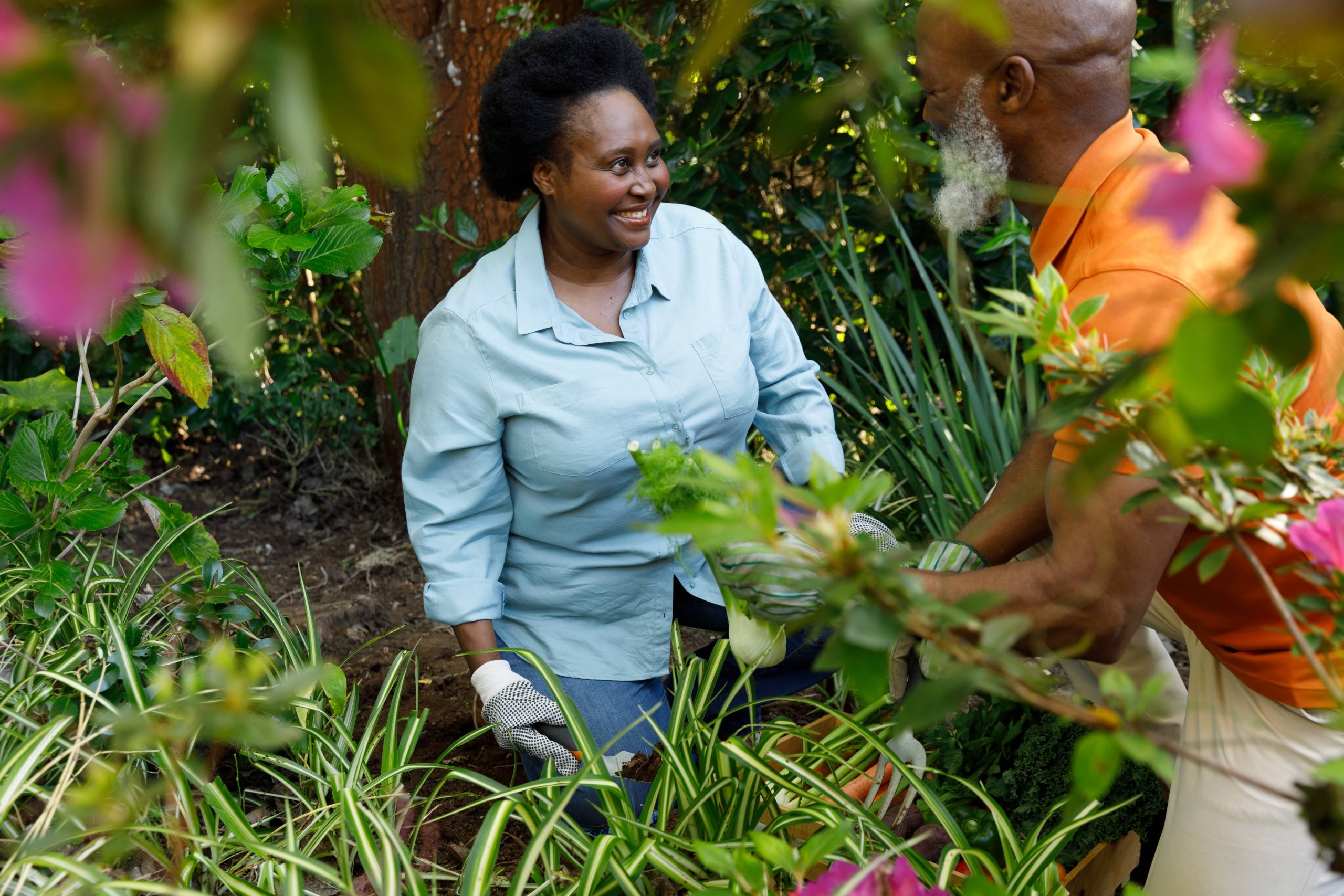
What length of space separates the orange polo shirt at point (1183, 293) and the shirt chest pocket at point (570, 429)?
87cm

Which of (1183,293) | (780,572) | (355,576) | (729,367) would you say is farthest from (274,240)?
(355,576)

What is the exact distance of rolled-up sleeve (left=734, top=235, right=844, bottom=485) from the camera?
235 centimetres

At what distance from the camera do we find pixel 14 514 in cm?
207

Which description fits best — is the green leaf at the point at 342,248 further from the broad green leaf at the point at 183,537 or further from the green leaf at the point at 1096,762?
the green leaf at the point at 1096,762

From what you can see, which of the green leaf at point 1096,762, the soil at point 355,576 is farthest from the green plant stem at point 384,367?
the green leaf at point 1096,762

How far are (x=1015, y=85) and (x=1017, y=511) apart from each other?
0.62 m

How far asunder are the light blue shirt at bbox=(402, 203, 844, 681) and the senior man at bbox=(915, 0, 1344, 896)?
672mm

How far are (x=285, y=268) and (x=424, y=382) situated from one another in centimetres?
33

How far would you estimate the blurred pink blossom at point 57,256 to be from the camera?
320 millimetres

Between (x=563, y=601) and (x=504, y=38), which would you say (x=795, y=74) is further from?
(x=563, y=601)

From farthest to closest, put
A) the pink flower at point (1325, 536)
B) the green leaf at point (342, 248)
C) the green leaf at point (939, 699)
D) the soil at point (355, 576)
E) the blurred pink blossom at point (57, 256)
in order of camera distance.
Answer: the soil at point (355, 576) → the green leaf at point (342, 248) → the pink flower at point (1325, 536) → the green leaf at point (939, 699) → the blurred pink blossom at point (57, 256)

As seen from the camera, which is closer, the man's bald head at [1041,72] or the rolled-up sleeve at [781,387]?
the man's bald head at [1041,72]

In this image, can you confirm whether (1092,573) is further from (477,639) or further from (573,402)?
(477,639)

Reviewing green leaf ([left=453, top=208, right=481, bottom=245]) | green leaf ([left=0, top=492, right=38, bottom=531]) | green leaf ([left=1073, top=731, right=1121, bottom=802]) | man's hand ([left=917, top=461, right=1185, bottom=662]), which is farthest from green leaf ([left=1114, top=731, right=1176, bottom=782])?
green leaf ([left=453, top=208, right=481, bottom=245])
